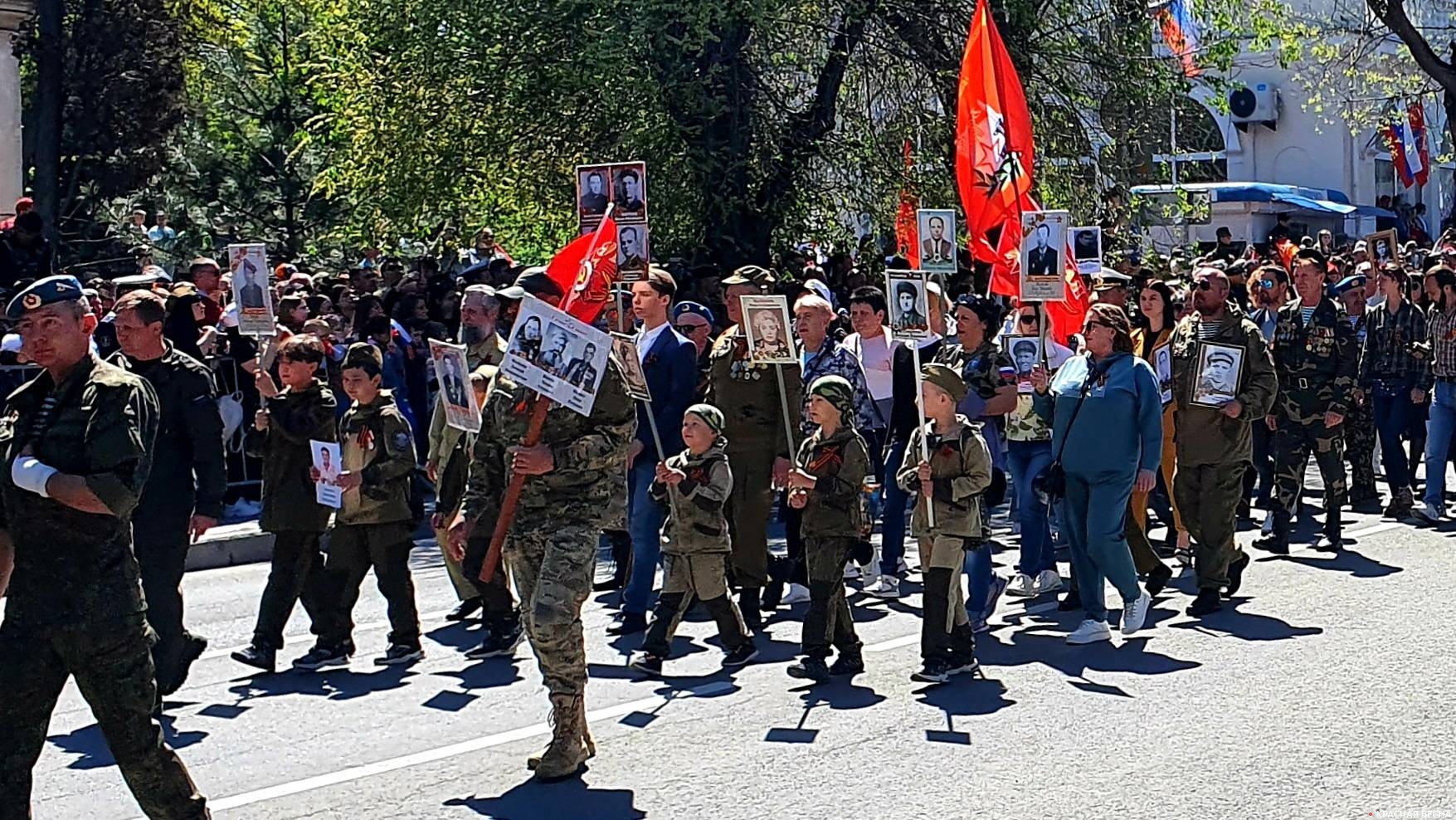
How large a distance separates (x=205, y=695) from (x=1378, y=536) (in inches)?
313

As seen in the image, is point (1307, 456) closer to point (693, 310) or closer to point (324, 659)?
point (693, 310)

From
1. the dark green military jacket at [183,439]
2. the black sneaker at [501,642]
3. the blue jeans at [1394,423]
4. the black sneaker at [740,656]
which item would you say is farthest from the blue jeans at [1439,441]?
the dark green military jacket at [183,439]

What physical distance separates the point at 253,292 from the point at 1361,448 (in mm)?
8249

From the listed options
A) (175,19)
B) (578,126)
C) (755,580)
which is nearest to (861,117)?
(578,126)

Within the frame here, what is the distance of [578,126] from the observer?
1883 centimetres

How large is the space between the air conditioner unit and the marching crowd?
3619 centimetres

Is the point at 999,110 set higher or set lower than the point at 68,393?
higher

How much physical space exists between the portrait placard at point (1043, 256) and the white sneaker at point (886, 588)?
1883mm

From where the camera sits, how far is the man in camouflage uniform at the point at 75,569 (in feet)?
18.6

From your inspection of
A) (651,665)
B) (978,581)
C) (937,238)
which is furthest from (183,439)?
(937,238)

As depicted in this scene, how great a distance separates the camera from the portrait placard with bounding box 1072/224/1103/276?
15453 mm

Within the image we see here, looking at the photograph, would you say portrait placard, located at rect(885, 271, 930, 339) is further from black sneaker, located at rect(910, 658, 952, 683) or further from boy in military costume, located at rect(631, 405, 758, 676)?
black sneaker, located at rect(910, 658, 952, 683)

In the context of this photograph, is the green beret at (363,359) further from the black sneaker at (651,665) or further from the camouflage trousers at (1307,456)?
the camouflage trousers at (1307,456)

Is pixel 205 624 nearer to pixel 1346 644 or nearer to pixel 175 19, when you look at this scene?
pixel 1346 644
